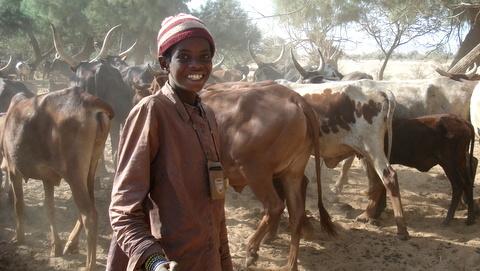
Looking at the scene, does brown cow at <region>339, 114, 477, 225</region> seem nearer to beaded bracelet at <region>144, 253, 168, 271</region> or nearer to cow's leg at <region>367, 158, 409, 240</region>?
cow's leg at <region>367, 158, 409, 240</region>

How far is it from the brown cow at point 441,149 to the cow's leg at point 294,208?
1.56m

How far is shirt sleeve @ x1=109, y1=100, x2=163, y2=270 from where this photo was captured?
1.74 meters

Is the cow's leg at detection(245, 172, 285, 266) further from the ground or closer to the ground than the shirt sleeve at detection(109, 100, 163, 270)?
closer to the ground

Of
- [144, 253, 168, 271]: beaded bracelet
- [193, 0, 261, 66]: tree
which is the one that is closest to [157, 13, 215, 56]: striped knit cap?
[144, 253, 168, 271]: beaded bracelet

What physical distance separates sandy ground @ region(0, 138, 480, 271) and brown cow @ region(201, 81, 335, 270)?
0.47m

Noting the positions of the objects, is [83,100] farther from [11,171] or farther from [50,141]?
[11,171]

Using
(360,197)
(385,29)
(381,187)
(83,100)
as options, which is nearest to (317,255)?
(381,187)

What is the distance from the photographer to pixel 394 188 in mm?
5477

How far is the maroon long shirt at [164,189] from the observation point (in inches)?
70.0

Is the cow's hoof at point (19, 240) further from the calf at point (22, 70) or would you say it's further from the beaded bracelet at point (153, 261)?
the calf at point (22, 70)

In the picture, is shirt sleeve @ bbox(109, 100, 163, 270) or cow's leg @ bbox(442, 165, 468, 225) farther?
cow's leg @ bbox(442, 165, 468, 225)

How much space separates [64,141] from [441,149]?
4491mm

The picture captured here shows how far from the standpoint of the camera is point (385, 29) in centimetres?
1914

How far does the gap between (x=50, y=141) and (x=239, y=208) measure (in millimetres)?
2946
